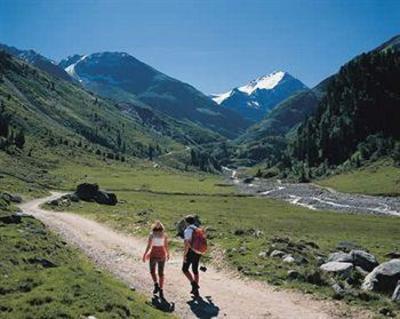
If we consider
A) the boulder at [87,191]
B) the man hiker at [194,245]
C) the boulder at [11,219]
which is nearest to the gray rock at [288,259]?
the man hiker at [194,245]

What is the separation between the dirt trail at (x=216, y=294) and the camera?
23938 mm

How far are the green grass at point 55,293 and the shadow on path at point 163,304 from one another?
0.60 meters

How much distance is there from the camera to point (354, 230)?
255ft

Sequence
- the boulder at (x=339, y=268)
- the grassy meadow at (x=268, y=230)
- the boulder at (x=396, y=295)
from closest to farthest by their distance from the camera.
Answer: the boulder at (x=396, y=295), the boulder at (x=339, y=268), the grassy meadow at (x=268, y=230)

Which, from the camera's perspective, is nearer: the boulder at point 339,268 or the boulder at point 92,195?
the boulder at point 339,268

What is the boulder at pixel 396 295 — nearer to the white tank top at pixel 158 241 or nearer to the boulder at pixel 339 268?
the boulder at pixel 339 268

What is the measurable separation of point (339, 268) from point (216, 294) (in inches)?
314

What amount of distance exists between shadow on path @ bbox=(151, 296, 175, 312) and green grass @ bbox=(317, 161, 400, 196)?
426 ft

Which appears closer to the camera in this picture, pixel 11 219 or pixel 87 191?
pixel 11 219

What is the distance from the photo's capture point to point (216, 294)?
2703cm

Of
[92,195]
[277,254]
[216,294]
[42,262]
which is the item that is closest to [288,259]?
[277,254]

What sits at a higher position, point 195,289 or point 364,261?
point 364,261

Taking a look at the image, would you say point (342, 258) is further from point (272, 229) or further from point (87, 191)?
point (87, 191)

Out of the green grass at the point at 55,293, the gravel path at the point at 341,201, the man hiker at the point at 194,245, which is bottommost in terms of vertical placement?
the gravel path at the point at 341,201
